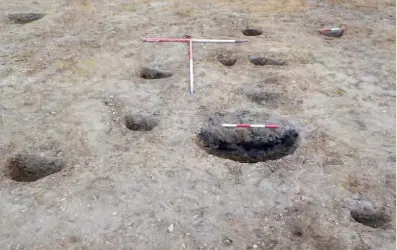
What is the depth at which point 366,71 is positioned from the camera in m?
6.88

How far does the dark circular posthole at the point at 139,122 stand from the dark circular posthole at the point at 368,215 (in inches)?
102

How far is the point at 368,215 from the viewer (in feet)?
14.5

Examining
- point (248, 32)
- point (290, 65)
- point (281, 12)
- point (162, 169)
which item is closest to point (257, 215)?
point (162, 169)

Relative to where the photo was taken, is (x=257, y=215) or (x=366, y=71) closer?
(x=257, y=215)

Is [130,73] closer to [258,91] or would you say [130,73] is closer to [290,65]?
[258,91]

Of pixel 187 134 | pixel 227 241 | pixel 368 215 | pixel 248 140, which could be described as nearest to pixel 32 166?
pixel 187 134

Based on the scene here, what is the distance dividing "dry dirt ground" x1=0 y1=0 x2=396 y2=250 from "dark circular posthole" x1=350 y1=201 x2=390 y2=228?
0.04ft

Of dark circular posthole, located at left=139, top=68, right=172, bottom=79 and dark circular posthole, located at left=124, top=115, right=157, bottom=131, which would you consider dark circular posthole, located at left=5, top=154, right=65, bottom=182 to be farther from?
dark circular posthole, located at left=139, top=68, right=172, bottom=79

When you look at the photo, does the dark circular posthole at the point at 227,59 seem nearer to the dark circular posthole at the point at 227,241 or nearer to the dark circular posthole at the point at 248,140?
the dark circular posthole at the point at 248,140

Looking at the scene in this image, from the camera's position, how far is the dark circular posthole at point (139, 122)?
18.7 feet

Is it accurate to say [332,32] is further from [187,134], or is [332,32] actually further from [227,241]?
[227,241]

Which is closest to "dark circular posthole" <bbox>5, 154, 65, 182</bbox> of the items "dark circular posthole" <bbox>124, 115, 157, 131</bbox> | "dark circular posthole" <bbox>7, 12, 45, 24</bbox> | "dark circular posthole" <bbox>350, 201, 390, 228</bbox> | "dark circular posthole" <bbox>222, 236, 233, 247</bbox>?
"dark circular posthole" <bbox>124, 115, 157, 131</bbox>

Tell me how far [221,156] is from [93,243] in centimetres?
197

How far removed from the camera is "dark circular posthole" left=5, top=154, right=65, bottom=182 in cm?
501
